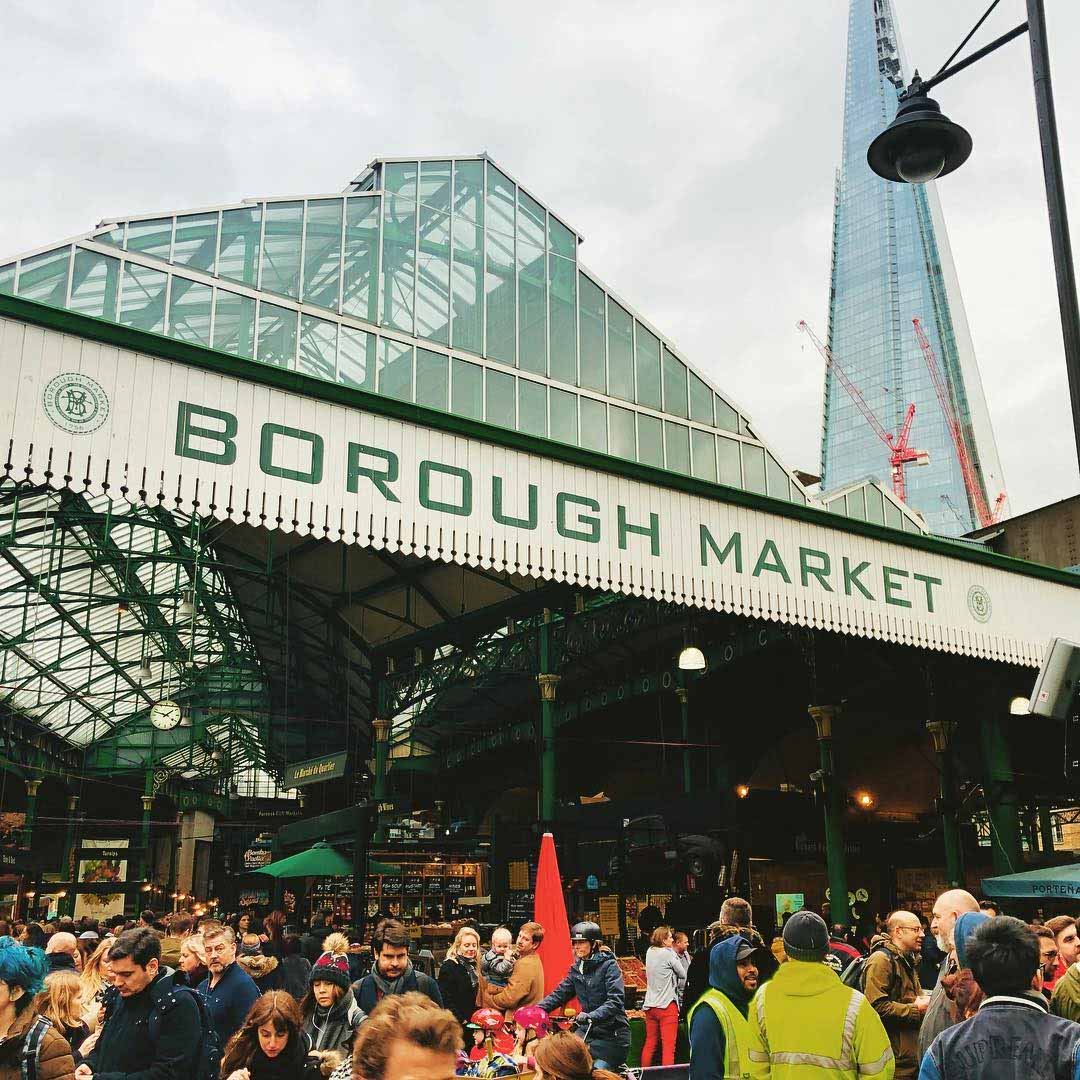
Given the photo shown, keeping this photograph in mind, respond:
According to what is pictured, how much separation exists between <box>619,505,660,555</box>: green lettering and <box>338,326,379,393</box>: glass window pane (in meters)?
11.2

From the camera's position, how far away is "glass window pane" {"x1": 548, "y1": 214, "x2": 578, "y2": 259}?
24312 millimetres

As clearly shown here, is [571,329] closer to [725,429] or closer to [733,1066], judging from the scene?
[725,429]

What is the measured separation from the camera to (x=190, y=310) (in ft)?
63.3

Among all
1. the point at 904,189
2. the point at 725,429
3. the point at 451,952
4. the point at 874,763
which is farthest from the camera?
the point at 904,189

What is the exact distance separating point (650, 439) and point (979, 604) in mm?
11081

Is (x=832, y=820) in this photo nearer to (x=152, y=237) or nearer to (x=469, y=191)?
(x=469, y=191)

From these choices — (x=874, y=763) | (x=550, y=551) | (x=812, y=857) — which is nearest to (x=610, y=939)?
(x=812, y=857)

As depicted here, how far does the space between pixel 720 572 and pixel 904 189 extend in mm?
191460

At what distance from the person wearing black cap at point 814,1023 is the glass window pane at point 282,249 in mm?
17995

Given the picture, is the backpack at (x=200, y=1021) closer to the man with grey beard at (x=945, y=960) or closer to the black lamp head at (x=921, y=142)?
the man with grey beard at (x=945, y=960)

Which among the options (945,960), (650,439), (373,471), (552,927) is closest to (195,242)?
(650,439)

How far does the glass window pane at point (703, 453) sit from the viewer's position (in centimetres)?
2419

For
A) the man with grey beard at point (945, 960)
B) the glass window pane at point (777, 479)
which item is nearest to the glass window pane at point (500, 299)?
the glass window pane at point (777, 479)

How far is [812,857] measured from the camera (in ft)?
73.3
